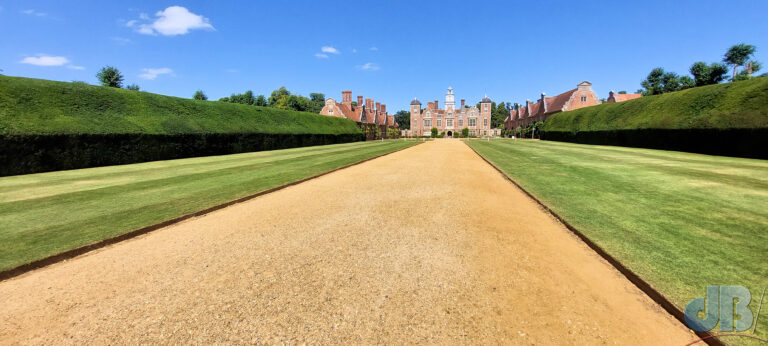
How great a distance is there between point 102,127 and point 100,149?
122 cm

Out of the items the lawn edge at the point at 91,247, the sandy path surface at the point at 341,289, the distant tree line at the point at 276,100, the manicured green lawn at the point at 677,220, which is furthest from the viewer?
the distant tree line at the point at 276,100

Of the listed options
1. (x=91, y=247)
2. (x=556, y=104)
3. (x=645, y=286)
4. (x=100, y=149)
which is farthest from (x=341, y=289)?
(x=556, y=104)

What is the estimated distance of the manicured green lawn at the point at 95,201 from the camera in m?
4.60

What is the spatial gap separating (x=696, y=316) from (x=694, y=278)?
0.82 m

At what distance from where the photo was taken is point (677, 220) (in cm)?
505

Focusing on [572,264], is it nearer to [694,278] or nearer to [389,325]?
[694,278]

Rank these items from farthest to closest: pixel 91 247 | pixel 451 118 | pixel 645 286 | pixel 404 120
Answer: pixel 404 120 → pixel 451 118 → pixel 91 247 → pixel 645 286

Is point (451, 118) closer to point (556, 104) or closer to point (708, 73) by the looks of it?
point (556, 104)

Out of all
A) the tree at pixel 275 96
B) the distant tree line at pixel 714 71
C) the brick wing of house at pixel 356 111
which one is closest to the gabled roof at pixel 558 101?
the distant tree line at pixel 714 71

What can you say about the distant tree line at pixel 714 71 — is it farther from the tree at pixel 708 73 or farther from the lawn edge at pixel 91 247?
the lawn edge at pixel 91 247

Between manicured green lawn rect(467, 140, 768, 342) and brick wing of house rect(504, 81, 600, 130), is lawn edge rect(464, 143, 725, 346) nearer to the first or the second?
manicured green lawn rect(467, 140, 768, 342)

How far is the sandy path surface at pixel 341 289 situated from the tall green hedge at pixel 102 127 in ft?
41.5

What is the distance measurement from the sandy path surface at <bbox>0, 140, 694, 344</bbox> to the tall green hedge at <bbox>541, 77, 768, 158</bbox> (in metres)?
17.4

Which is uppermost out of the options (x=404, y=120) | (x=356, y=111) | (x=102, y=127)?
(x=404, y=120)
